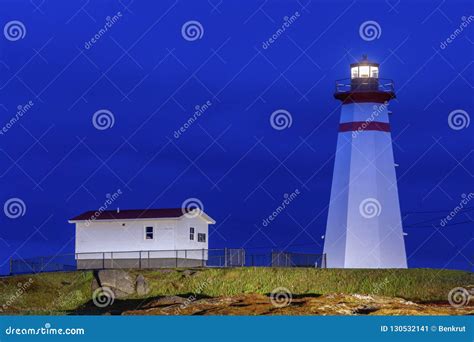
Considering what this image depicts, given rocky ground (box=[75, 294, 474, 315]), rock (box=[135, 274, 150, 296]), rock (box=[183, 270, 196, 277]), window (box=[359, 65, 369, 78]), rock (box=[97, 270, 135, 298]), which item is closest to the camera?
rocky ground (box=[75, 294, 474, 315])

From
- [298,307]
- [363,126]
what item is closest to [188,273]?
[363,126]

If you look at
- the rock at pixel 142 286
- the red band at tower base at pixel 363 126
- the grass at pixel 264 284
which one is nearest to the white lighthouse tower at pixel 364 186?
the red band at tower base at pixel 363 126

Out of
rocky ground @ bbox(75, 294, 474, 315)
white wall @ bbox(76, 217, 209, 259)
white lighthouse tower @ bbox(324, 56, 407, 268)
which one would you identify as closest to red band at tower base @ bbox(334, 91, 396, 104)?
white lighthouse tower @ bbox(324, 56, 407, 268)

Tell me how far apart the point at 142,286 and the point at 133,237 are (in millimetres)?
7061

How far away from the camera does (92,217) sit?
50938mm

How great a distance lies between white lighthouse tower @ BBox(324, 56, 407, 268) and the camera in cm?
4675

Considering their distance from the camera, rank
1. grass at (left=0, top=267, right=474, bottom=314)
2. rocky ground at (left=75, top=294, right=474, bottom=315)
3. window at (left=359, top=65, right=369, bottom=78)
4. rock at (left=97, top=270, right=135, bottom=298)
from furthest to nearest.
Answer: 1. window at (left=359, top=65, right=369, bottom=78)
2. rock at (left=97, top=270, right=135, bottom=298)
3. grass at (left=0, top=267, right=474, bottom=314)
4. rocky ground at (left=75, top=294, right=474, bottom=315)

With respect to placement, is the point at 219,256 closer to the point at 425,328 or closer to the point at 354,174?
the point at 354,174

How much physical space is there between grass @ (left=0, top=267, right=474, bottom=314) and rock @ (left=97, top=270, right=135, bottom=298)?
634 millimetres

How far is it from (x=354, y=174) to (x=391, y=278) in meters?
6.85

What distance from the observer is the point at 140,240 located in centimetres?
4994

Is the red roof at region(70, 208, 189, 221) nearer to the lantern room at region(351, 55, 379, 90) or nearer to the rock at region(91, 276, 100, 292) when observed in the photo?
the rock at region(91, 276, 100, 292)

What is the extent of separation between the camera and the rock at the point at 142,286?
42.8 metres

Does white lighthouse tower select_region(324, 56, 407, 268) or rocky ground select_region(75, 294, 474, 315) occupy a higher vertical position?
white lighthouse tower select_region(324, 56, 407, 268)
